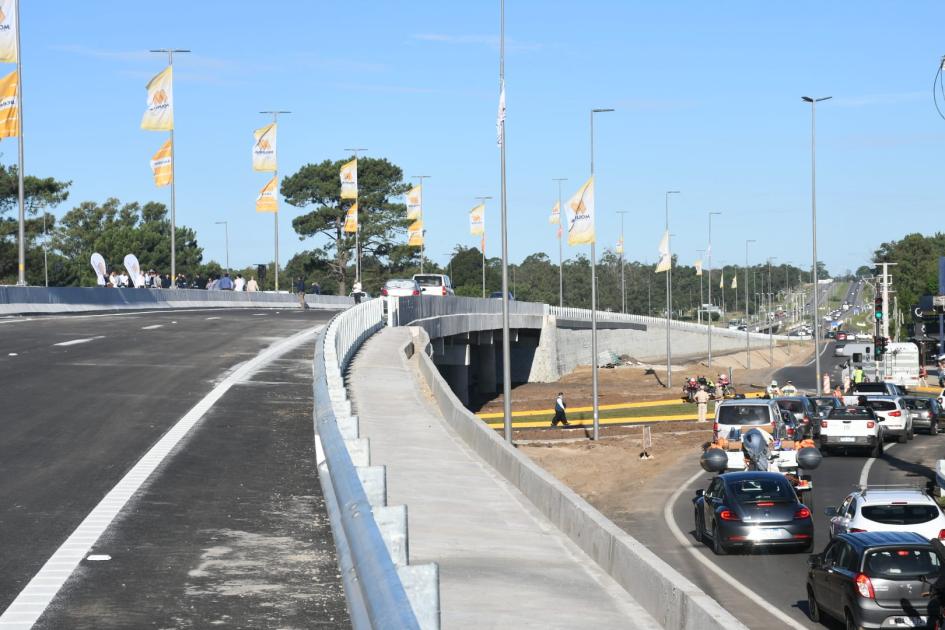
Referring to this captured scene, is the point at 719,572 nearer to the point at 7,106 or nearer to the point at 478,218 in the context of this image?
the point at 7,106

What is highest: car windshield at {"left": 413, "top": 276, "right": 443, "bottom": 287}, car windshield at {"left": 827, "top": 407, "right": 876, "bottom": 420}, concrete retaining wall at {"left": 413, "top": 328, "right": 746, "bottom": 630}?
car windshield at {"left": 413, "top": 276, "right": 443, "bottom": 287}

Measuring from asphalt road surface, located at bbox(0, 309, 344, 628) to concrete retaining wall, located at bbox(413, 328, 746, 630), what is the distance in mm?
2336

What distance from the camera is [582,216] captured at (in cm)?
4550

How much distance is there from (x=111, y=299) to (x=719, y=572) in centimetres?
3814

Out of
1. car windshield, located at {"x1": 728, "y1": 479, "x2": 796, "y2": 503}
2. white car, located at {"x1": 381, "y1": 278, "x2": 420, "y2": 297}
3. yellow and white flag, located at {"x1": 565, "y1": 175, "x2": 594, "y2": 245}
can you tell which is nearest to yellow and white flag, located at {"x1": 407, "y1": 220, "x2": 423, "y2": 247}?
white car, located at {"x1": 381, "y1": 278, "x2": 420, "y2": 297}

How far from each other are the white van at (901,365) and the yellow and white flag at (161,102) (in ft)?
160

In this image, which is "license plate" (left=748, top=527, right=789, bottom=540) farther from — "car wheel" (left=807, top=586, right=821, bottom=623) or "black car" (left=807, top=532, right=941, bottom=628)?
"black car" (left=807, top=532, right=941, bottom=628)

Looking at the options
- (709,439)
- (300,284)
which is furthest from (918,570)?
(300,284)

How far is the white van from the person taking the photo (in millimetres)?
85312

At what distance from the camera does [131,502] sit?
1273 cm

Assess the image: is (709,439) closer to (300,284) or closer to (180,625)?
(300,284)

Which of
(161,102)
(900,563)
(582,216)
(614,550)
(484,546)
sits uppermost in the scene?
(161,102)

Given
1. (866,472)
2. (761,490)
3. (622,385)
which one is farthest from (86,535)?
(622,385)

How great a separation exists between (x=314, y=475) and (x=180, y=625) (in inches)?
251
